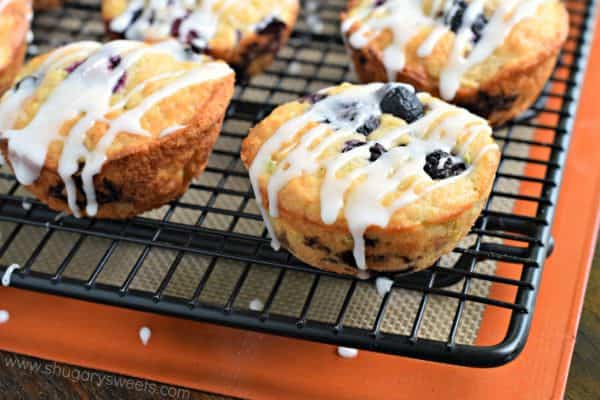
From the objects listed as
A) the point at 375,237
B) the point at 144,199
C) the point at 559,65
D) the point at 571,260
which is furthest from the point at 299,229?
the point at 559,65

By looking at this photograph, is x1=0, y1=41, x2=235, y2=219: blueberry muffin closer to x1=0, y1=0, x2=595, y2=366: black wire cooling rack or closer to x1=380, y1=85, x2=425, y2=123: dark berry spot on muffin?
x1=0, y1=0, x2=595, y2=366: black wire cooling rack

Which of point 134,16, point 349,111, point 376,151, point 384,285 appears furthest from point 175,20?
point 384,285

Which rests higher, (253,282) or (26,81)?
(26,81)

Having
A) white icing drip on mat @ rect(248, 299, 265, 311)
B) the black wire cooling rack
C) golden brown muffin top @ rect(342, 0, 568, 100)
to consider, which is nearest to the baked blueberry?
golden brown muffin top @ rect(342, 0, 568, 100)

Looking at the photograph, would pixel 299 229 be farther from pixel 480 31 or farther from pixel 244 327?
pixel 480 31

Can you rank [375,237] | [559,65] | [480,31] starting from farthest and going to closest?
[559,65] < [480,31] < [375,237]

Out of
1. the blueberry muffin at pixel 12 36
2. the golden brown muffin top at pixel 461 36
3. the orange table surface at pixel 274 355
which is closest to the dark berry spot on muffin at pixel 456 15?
the golden brown muffin top at pixel 461 36

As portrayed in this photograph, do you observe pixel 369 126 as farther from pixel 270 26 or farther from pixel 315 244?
pixel 270 26
